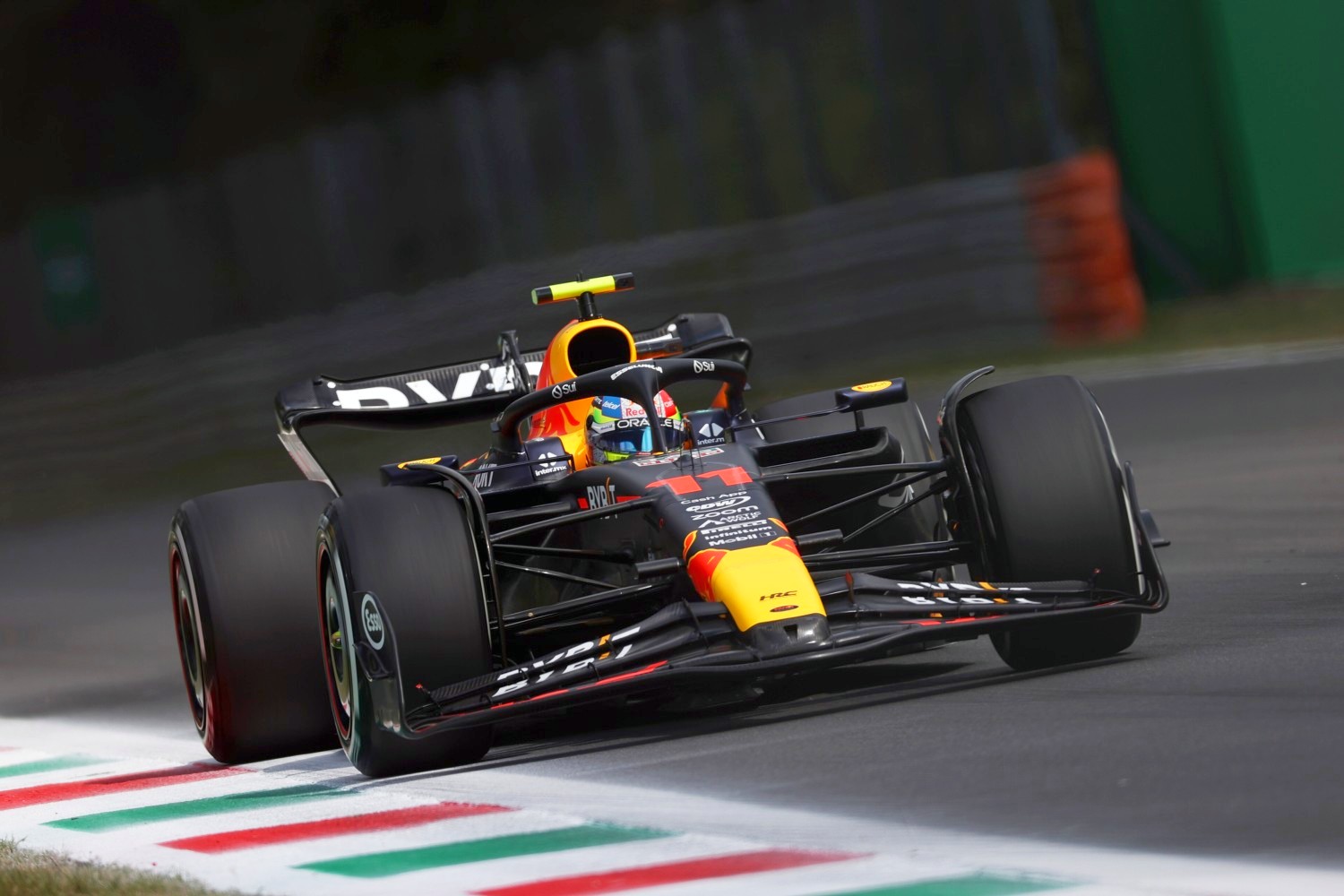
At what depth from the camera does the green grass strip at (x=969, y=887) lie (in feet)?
14.2

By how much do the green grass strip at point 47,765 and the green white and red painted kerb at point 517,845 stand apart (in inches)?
31.6

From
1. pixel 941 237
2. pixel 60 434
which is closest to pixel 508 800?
pixel 941 237

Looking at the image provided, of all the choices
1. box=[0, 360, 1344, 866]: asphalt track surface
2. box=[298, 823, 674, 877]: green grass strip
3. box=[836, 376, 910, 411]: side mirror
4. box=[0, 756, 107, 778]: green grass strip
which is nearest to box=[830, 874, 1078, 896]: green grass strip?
box=[0, 360, 1344, 866]: asphalt track surface

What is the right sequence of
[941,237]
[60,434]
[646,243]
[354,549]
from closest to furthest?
[354,549] < [941,237] < [646,243] < [60,434]

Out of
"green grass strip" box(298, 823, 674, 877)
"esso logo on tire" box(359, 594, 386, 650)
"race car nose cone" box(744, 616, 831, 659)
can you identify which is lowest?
"green grass strip" box(298, 823, 674, 877)

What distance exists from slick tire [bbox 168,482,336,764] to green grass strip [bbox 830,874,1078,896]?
11.2 feet

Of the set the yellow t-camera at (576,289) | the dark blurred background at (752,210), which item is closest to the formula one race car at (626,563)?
the yellow t-camera at (576,289)

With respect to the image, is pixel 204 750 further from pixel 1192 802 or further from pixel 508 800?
pixel 1192 802

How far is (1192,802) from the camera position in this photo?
16.2ft

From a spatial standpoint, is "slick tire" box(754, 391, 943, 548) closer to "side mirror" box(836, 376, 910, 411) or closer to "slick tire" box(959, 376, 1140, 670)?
"side mirror" box(836, 376, 910, 411)

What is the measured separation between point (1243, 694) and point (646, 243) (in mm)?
13711

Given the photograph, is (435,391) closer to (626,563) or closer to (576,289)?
(576,289)

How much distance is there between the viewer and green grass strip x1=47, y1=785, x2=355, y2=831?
635 cm

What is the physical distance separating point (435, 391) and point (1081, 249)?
944 centimetres
